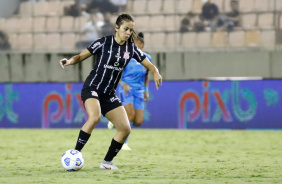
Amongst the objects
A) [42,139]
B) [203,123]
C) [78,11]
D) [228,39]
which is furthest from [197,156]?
[78,11]

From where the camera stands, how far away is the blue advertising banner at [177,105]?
15305mm

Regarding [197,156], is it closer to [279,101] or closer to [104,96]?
[104,96]

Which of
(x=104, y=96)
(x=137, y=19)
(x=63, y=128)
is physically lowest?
(x=63, y=128)

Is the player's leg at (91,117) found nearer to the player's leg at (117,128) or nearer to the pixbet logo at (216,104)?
the player's leg at (117,128)

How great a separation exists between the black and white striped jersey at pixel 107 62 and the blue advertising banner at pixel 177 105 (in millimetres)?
8060

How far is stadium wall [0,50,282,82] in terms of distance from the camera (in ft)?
52.5

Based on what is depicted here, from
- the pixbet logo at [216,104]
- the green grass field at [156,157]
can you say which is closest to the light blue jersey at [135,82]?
the green grass field at [156,157]

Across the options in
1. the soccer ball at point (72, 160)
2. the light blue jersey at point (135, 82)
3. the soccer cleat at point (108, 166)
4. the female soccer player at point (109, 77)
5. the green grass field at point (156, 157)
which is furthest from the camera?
the light blue jersey at point (135, 82)

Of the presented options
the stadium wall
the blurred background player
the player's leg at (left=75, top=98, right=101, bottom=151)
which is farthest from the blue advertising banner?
the player's leg at (left=75, top=98, right=101, bottom=151)

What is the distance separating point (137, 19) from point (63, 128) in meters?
3.18

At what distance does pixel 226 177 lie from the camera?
6.90 meters

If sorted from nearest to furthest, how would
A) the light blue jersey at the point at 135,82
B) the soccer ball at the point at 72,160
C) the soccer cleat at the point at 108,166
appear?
the soccer ball at the point at 72,160, the soccer cleat at the point at 108,166, the light blue jersey at the point at 135,82

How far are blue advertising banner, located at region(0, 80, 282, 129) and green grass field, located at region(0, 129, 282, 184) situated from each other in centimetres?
53

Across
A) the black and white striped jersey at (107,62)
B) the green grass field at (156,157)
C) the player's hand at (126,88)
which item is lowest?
the green grass field at (156,157)
